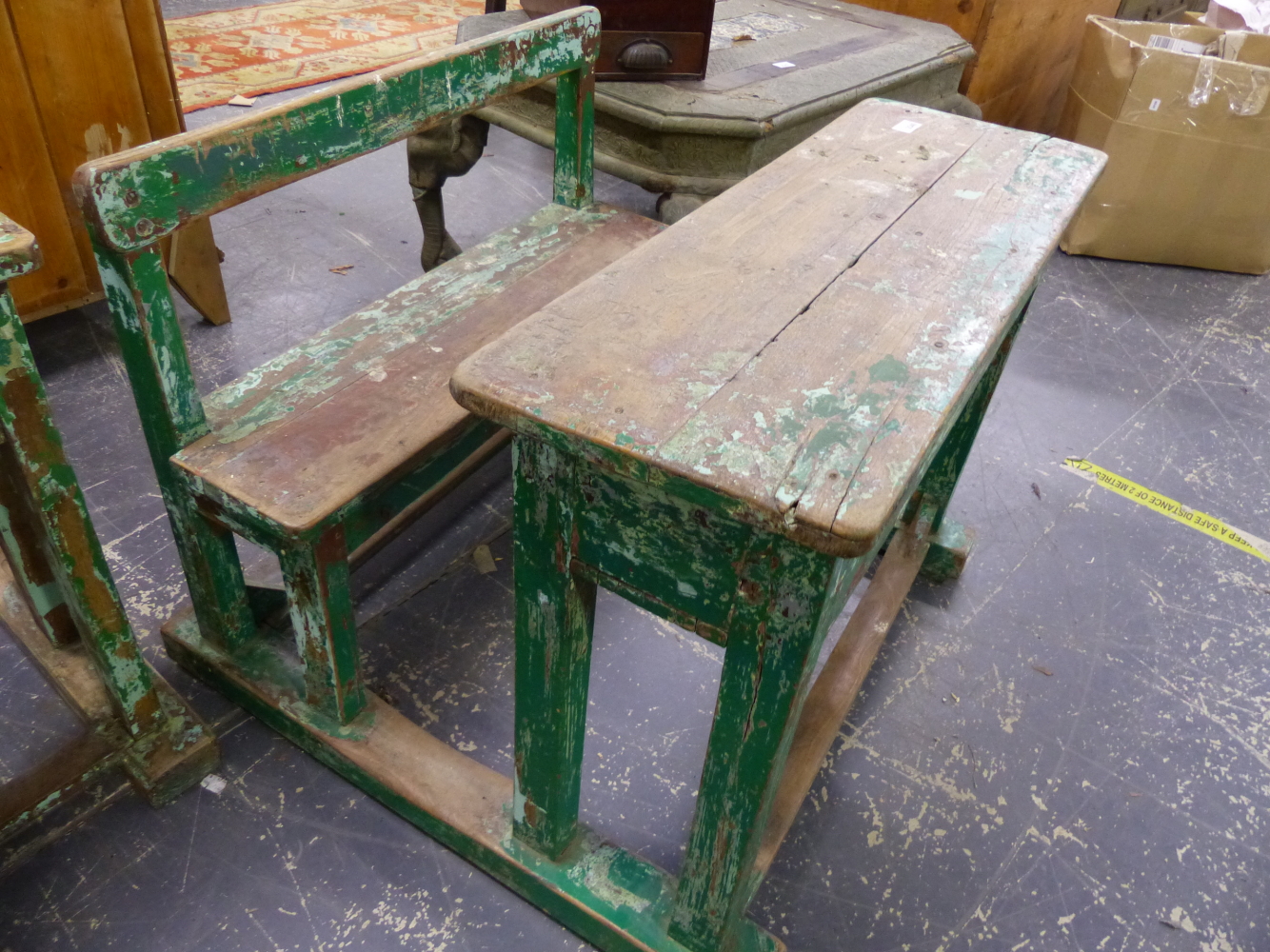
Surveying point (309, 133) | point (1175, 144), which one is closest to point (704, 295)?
point (309, 133)

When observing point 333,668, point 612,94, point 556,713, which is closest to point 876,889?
point 556,713

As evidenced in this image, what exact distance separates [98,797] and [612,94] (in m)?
1.77

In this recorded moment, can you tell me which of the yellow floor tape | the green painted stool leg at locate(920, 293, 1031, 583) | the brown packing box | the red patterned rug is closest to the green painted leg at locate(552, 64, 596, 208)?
the green painted stool leg at locate(920, 293, 1031, 583)

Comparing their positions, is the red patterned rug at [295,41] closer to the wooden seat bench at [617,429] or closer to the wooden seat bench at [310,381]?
the wooden seat bench at [310,381]

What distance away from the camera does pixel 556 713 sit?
1149 mm

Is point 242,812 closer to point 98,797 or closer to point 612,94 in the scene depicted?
point 98,797

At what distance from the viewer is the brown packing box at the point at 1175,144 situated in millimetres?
2873

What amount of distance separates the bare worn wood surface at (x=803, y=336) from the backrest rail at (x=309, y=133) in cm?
50

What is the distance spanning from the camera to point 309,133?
1.25 metres

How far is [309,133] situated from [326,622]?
0.71 metres

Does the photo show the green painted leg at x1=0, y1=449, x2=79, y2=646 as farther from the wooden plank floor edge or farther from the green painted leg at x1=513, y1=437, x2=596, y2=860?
the wooden plank floor edge

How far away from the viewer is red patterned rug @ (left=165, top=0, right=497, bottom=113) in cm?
402

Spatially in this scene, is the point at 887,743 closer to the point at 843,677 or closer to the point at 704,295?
the point at 843,677

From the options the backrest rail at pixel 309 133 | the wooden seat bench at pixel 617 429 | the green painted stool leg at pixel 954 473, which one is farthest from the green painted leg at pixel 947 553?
the backrest rail at pixel 309 133
